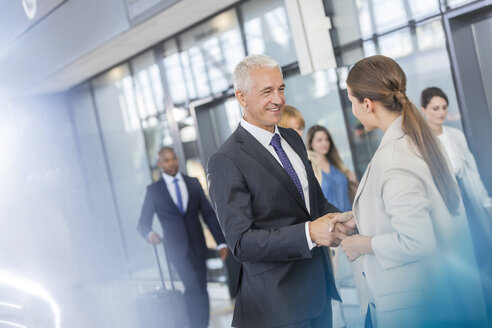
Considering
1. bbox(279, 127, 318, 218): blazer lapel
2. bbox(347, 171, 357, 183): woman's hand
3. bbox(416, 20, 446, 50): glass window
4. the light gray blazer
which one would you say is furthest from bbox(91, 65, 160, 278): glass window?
the light gray blazer

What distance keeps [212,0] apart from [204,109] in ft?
5.07

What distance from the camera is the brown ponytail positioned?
1538mm

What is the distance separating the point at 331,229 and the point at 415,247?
0.35 metres

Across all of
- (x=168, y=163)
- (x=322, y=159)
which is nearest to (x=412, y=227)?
(x=322, y=159)

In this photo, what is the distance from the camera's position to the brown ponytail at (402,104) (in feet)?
5.05

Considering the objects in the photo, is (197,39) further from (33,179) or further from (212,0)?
(33,179)

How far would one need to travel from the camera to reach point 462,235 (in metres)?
1.55

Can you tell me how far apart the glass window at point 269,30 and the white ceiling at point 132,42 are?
26 centimetres

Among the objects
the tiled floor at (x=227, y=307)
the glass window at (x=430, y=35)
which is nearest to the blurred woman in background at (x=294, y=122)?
the glass window at (x=430, y=35)

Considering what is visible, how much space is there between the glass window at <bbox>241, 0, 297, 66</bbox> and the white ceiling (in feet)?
0.87

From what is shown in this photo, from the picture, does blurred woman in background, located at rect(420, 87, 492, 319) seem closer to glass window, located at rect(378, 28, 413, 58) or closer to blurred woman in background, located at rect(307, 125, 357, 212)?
glass window, located at rect(378, 28, 413, 58)

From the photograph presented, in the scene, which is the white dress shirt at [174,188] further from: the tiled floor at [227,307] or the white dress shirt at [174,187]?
the tiled floor at [227,307]

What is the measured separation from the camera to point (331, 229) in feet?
5.88

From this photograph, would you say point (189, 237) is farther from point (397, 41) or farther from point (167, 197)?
point (397, 41)
